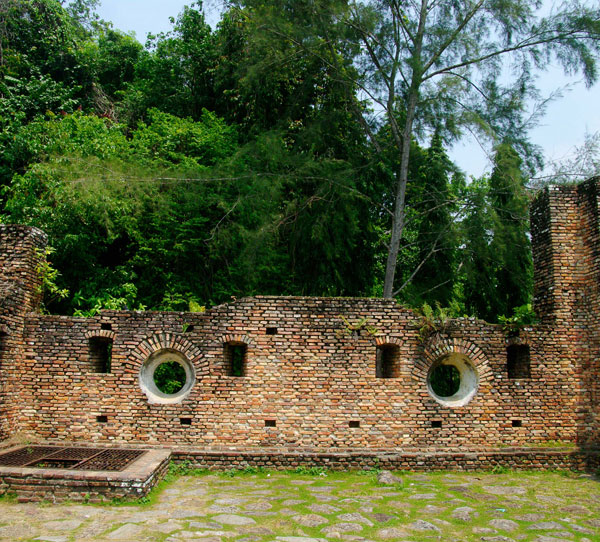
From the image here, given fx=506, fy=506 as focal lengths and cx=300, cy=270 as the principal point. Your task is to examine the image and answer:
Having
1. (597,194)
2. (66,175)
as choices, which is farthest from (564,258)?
(66,175)

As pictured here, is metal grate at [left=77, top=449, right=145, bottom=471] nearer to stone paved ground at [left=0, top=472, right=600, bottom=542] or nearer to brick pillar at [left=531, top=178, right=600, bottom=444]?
stone paved ground at [left=0, top=472, right=600, bottom=542]

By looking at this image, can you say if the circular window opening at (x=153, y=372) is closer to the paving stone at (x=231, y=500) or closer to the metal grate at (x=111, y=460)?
the metal grate at (x=111, y=460)

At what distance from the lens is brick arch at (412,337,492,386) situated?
27.3 feet

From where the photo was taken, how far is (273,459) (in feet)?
25.2

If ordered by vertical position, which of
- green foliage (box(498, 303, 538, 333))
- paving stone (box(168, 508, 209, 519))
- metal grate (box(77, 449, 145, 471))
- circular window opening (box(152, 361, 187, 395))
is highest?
green foliage (box(498, 303, 538, 333))

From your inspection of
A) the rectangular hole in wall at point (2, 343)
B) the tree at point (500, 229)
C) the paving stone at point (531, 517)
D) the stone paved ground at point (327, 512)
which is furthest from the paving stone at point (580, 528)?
the rectangular hole in wall at point (2, 343)

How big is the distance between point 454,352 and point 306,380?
98.8 inches

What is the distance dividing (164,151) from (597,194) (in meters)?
10.3

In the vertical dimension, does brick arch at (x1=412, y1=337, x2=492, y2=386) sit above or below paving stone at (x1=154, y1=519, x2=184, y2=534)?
above

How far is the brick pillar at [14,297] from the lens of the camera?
7742mm

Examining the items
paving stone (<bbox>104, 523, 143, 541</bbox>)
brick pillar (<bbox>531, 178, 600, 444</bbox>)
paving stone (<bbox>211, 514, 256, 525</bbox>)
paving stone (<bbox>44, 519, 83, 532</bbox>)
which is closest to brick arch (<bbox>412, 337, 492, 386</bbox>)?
brick pillar (<bbox>531, 178, 600, 444</bbox>)

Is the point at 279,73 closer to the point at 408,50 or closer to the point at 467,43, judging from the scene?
the point at 408,50

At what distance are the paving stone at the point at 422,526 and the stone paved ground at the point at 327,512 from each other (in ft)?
0.03

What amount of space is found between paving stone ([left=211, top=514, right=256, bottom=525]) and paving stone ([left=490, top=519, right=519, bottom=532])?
2585 mm
